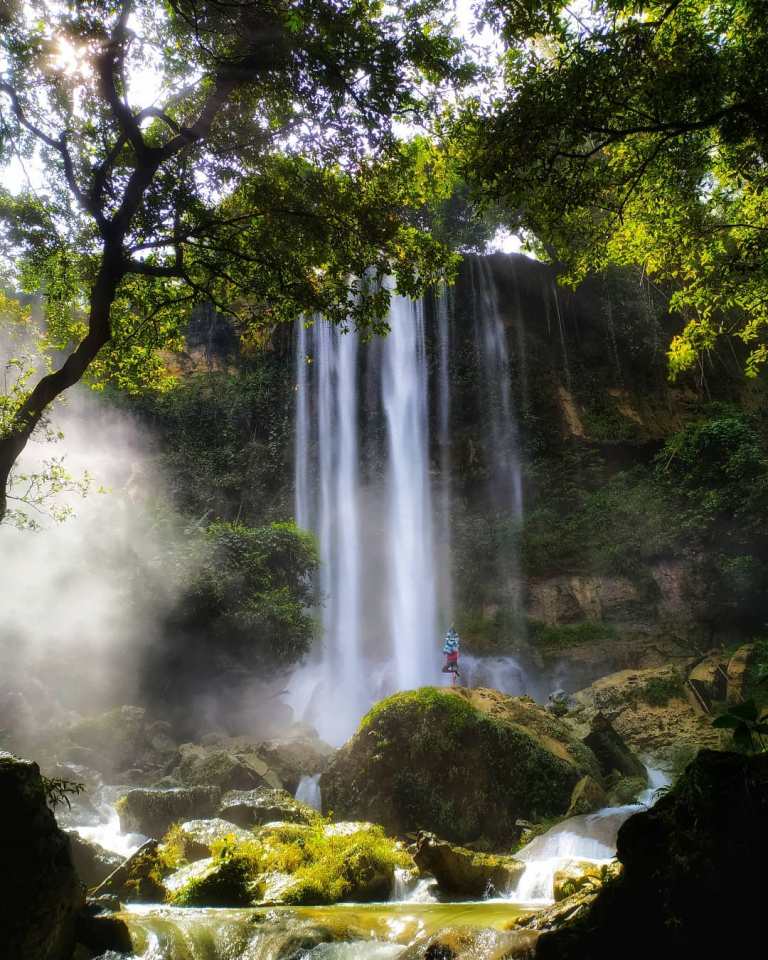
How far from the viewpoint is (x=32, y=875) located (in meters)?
3.69

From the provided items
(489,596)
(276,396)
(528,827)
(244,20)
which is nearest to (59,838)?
(528,827)

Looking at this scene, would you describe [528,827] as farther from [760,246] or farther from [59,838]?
[760,246]

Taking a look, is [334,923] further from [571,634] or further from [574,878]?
[571,634]

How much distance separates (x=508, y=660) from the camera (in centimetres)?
1961

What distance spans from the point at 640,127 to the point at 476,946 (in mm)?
6824

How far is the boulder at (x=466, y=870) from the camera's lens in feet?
19.4

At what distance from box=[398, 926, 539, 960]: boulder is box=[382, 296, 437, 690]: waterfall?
16.6 m

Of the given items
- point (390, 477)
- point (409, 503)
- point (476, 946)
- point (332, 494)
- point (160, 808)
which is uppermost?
point (390, 477)

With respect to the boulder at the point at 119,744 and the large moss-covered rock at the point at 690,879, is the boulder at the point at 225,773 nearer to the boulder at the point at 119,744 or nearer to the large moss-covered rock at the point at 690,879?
the boulder at the point at 119,744

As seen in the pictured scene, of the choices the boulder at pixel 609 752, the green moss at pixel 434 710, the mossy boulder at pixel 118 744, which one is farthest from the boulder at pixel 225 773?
the boulder at pixel 609 752

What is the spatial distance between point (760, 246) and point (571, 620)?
15501mm

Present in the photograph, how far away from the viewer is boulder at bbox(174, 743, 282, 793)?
34.9 feet

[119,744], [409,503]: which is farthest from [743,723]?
[409,503]

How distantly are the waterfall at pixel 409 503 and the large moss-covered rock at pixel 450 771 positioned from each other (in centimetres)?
1161
